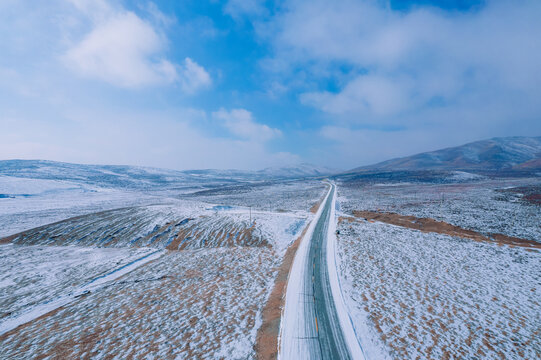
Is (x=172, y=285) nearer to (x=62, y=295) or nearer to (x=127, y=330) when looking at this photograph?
(x=127, y=330)

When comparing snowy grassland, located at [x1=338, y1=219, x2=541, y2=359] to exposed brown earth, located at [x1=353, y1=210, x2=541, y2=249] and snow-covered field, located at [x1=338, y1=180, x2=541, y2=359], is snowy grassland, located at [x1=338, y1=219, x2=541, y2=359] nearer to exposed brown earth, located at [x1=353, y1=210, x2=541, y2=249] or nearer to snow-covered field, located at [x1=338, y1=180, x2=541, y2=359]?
snow-covered field, located at [x1=338, y1=180, x2=541, y2=359]

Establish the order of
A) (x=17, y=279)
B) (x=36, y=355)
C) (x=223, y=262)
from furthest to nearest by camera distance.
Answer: (x=223, y=262) < (x=17, y=279) < (x=36, y=355)

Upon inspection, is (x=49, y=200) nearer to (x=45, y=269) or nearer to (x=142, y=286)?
(x=45, y=269)

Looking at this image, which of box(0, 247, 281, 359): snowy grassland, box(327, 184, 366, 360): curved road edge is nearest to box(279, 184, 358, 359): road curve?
box(327, 184, 366, 360): curved road edge

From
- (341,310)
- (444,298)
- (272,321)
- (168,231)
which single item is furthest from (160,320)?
(168,231)

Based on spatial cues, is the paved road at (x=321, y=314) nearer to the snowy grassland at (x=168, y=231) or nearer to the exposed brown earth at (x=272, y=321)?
the exposed brown earth at (x=272, y=321)

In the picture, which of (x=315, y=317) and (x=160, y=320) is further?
(x=315, y=317)

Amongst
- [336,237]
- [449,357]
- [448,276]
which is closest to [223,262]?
[336,237]
